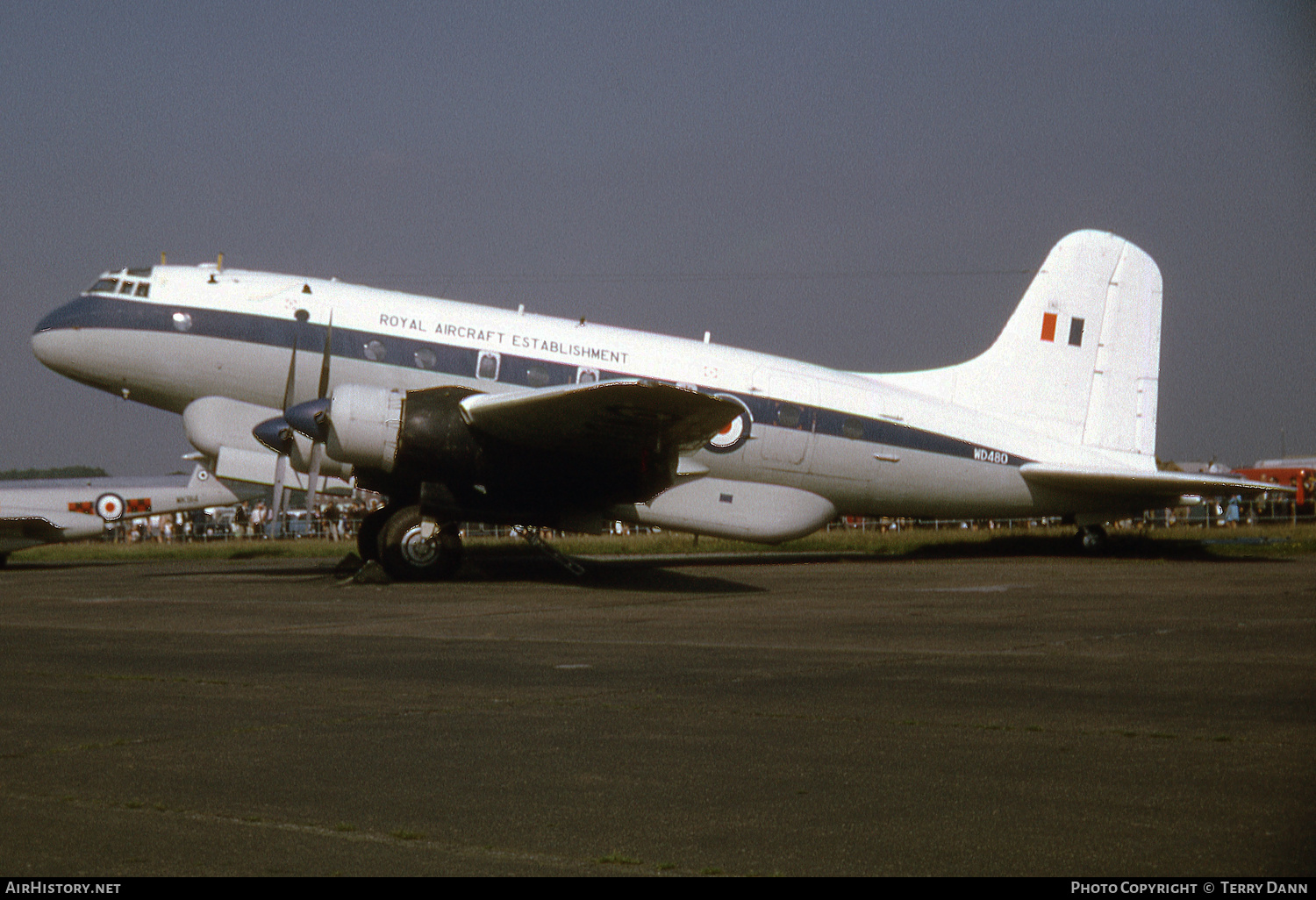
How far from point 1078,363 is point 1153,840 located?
1932 centimetres

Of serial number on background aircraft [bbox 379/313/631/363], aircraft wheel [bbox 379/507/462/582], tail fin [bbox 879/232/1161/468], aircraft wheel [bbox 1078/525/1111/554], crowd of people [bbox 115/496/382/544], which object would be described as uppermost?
tail fin [bbox 879/232/1161/468]

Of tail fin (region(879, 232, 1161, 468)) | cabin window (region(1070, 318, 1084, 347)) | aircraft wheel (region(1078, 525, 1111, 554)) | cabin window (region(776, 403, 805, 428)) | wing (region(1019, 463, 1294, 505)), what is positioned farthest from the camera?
aircraft wheel (region(1078, 525, 1111, 554))

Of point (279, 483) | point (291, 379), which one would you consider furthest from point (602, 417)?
point (279, 483)

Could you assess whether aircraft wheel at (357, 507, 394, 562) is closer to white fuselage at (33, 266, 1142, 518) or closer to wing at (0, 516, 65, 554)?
white fuselage at (33, 266, 1142, 518)

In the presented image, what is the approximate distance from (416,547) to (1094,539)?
43.3ft

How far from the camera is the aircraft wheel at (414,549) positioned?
52.9 ft

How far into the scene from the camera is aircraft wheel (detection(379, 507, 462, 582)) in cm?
1611

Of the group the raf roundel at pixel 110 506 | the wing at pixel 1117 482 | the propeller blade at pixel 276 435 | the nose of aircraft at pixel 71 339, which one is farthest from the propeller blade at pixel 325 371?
the raf roundel at pixel 110 506

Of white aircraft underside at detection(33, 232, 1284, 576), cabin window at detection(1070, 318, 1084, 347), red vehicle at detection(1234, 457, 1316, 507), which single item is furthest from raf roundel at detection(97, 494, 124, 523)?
red vehicle at detection(1234, 457, 1316, 507)

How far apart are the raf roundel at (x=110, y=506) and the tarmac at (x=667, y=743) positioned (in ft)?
79.0

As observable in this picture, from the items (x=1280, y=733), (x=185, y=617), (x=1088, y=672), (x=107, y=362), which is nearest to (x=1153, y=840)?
(x=1280, y=733)

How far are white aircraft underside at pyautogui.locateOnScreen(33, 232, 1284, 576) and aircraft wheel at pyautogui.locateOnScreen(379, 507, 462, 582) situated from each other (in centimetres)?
60

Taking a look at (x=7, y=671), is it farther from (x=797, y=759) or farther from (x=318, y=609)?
(x=797, y=759)

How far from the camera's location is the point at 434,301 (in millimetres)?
18406
